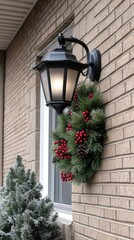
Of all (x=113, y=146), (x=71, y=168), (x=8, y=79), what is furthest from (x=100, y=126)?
(x=8, y=79)

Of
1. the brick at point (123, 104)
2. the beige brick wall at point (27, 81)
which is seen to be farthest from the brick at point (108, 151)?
the beige brick wall at point (27, 81)

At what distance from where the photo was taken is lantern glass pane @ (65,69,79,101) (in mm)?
2516

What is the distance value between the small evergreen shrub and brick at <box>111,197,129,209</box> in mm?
740

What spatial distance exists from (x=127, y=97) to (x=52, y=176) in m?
1.86

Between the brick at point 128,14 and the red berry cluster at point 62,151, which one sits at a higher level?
the brick at point 128,14

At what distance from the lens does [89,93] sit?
8.77 feet

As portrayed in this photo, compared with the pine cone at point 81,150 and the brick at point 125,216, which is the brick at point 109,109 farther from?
the brick at point 125,216

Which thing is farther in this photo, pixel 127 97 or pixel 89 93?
pixel 89 93

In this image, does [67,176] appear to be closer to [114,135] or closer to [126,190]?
[114,135]

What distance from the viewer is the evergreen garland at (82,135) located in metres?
2.52

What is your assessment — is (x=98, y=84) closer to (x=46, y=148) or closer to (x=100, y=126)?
(x=100, y=126)

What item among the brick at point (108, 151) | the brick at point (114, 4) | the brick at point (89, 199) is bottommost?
the brick at point (89, 199)

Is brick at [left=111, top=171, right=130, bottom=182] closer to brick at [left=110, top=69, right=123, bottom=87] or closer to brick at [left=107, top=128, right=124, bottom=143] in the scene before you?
brick at [left=107, top=128, right=124, bottom=143]

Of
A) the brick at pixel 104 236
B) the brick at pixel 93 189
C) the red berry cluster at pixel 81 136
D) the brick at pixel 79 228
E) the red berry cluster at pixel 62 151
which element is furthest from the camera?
the brick at pixel 79 228
